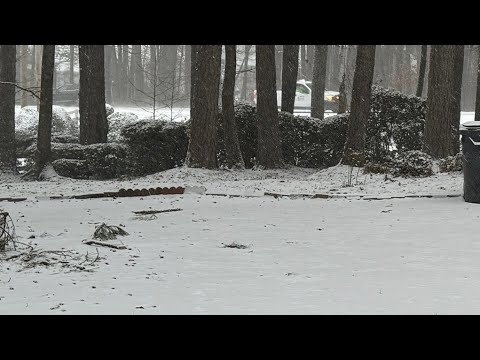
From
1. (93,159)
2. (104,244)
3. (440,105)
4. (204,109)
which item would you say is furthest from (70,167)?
(104,244)

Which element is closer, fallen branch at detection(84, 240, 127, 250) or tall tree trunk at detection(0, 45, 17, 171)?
fallen branch at detection(84, 240, 127, 250)

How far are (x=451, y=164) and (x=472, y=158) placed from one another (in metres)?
2.94

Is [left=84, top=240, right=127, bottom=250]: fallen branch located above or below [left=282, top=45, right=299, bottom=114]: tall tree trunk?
below

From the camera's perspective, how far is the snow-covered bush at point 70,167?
15.2 m

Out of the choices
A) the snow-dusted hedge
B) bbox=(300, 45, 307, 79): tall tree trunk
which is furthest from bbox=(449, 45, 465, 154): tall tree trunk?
bbox=(300, 45, 307, 79): tall tree trunk

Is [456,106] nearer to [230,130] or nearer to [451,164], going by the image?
[451,164]

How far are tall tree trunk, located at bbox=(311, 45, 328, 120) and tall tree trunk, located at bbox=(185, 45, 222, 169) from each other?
920 cm

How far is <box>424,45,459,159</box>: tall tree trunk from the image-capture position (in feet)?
45.6

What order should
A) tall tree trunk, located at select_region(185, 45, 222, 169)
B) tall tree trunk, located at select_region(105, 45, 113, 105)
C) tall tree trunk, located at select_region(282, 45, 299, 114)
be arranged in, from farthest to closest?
1. tall tree trunk, located at select_region(105, 45, 113, 105)
2. tall tree trunk, located at select_region(282, 45, 299, 114)
3. tall tree trunk, located at select_region(185, 45, 222, 169)

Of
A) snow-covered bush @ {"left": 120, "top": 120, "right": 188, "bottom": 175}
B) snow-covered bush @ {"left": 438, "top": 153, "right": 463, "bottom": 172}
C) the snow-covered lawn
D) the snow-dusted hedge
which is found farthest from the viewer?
snow-covered bush @ {"left": 120, "top": 120, "right": 188, "bottom": 175}

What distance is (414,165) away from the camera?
Result: 1289 cm

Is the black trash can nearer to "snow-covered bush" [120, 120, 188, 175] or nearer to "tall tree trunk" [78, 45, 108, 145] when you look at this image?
"snow-covered bush" [120, 120, 188, 175]
